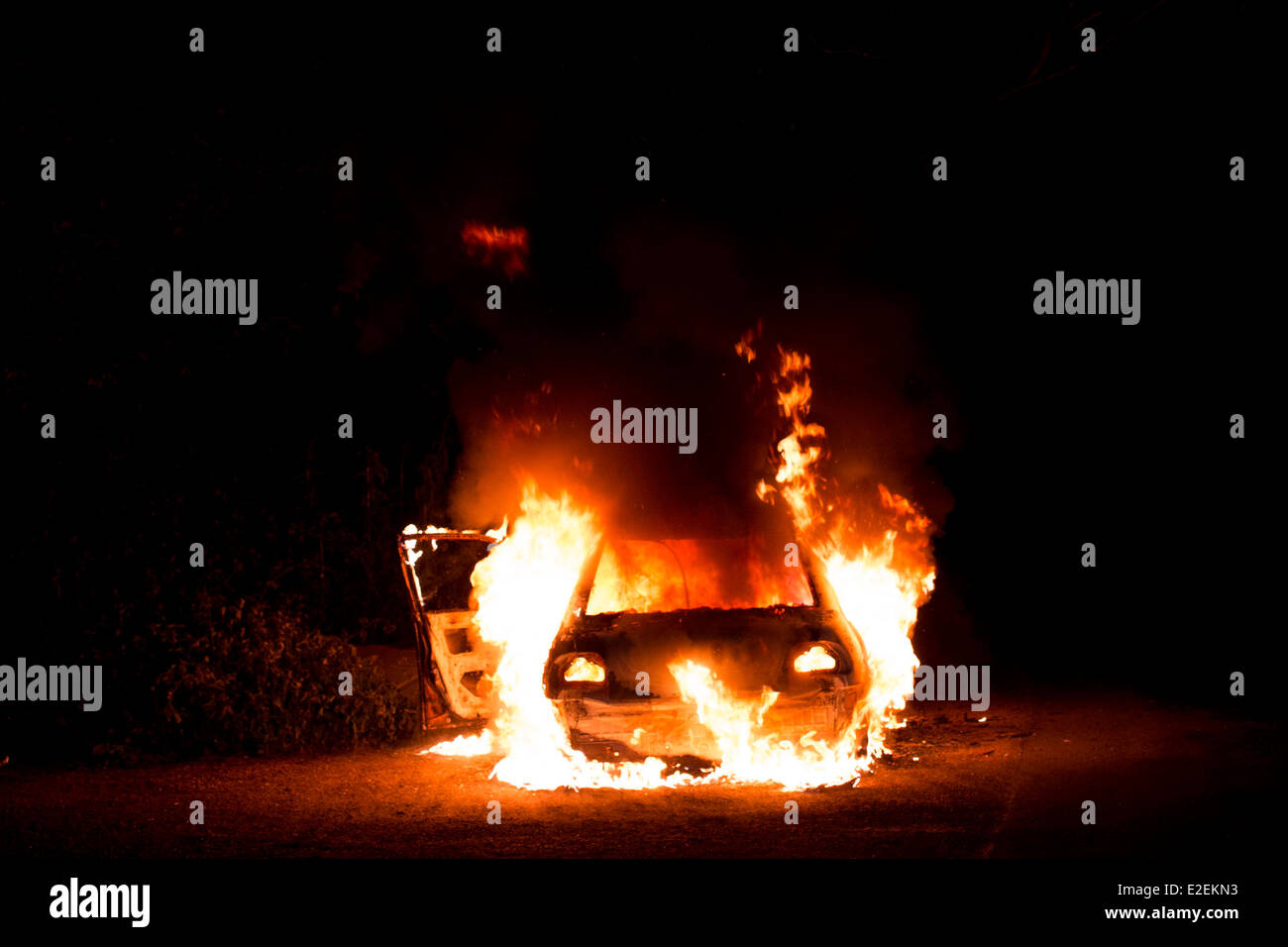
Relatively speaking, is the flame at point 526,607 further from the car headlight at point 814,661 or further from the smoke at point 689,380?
the car headlight at point 814,661

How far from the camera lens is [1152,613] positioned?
2098cm

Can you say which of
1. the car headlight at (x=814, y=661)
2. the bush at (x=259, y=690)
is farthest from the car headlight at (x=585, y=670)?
the bush at (x=259, y=690)

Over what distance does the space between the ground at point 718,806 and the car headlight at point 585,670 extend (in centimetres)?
76

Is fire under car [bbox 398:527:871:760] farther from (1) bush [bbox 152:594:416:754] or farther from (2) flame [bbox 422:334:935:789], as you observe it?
(1) bush [bbox 152:594:416:754]

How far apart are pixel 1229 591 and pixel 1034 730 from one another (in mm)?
12295

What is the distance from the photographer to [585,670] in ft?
27.9

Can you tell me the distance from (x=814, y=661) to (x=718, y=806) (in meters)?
1.15

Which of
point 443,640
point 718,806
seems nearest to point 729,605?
point 718,806

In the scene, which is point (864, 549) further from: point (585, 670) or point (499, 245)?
point (499, 245)

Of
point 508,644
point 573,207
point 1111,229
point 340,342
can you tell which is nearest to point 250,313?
point 340,342

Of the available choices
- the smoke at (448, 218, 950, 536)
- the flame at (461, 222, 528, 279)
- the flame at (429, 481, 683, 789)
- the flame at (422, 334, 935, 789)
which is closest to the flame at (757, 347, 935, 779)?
the flame at (422, 334, 935, 789)

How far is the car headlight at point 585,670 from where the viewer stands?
8461mm
